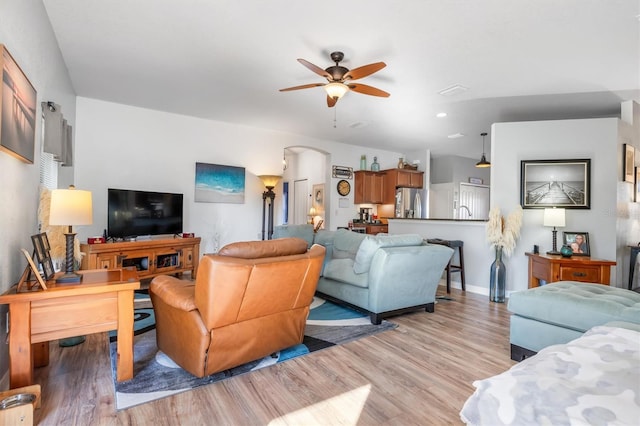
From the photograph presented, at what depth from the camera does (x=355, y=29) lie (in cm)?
284

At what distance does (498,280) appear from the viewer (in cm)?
427

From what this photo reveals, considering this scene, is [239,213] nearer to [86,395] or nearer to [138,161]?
[138,161]

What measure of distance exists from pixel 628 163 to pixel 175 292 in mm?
5654

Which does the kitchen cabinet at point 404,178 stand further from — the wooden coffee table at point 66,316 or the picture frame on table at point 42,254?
the picture frame on table at point 42,254

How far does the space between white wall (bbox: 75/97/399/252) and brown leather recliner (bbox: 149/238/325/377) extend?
342 centimetres

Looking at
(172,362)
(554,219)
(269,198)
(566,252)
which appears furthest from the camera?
(269,198)

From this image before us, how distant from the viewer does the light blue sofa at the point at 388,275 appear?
3244 millimetres

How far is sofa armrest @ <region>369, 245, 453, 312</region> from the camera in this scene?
10.6ft

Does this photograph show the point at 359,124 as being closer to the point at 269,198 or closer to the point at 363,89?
the point at 269,198

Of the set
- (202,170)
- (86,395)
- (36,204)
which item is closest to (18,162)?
(36,204)

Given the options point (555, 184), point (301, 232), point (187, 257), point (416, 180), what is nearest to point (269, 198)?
point (301, 232)

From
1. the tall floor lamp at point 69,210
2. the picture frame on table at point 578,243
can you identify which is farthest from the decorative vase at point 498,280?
the tall floor lamp at point 69,210

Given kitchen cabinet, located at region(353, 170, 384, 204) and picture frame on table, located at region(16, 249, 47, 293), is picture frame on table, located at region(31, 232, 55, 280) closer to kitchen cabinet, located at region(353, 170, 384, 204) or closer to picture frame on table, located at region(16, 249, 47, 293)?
picture frame on table, located at region(16, 249, 47, 293)

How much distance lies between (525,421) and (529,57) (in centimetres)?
360
